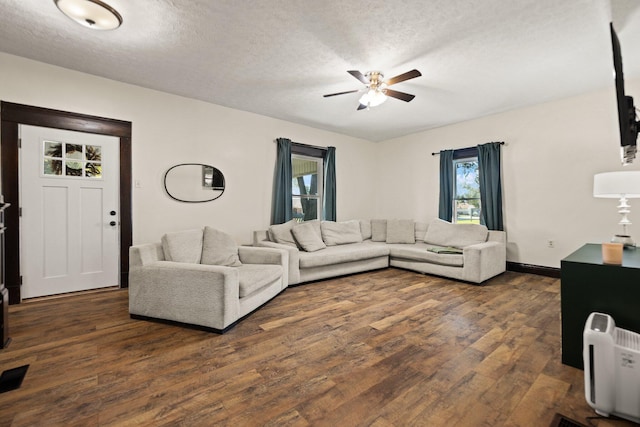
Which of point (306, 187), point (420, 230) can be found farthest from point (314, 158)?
point (420, 230)

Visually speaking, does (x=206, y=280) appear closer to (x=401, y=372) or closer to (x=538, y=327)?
(x=401, y=372)

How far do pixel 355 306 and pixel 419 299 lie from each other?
0.81 metres

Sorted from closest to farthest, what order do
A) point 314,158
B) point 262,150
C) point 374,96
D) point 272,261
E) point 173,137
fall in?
1. point 374,96
2. point 272,261
3. point 173,137
4. point 262,150
5. point 314,158

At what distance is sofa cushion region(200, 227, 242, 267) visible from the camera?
322cm

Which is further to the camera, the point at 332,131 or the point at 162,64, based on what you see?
the point at 332,131

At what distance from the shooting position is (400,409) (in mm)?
1516

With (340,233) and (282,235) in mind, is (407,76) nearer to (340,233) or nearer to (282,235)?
(282,235)

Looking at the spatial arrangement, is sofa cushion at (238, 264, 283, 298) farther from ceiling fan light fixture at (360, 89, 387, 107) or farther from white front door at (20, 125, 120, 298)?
ceiling fan light fixture at (360, 89, 387, 107)

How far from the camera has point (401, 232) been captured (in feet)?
17.6

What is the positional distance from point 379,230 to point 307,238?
1831 millimetres

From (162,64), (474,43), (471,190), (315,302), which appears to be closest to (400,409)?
(315,302)

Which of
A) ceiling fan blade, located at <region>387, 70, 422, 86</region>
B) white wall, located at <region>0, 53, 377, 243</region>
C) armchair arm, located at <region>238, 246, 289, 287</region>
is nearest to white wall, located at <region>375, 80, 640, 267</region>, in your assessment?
ceiling fan blade, located at <region>387, 70, 422, 86</region>

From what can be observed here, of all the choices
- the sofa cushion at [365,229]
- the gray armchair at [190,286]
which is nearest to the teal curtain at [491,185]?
the sofa cushion at [365,229]

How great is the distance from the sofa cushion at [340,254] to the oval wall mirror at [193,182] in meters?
1.68
